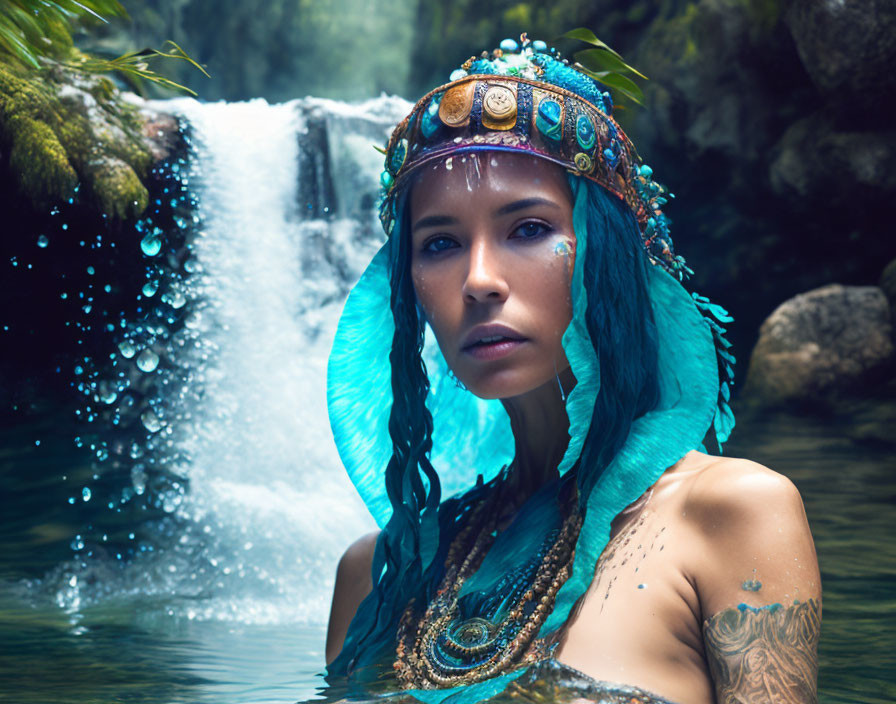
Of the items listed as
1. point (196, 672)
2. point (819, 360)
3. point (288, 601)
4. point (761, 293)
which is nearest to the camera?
point (196, 672)

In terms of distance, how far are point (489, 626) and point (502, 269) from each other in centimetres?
67

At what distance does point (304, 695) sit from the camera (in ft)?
7.34

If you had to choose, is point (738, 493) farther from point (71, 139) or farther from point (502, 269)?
point (71, 139)

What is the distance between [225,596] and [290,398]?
2839mm

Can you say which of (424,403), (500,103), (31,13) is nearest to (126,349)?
(31,13)

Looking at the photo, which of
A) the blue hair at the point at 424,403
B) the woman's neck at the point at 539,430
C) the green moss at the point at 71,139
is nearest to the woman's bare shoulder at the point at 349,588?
the blue hair at the point at 424,403

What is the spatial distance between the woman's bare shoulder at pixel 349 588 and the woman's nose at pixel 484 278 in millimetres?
744

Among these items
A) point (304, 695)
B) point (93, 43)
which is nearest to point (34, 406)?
point (304, 695)

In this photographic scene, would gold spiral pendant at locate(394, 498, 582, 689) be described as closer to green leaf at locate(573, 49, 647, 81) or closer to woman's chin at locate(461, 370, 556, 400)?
woman's chin at locate(461, 370, 556, 400)

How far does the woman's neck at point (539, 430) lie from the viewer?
2018 mm

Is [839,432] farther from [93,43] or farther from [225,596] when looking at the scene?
Answer: [93,43]

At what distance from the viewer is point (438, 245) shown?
1983mm

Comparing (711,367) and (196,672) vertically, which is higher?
(711,367)

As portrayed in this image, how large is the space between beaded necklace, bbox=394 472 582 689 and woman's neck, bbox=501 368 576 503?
0.48ft
